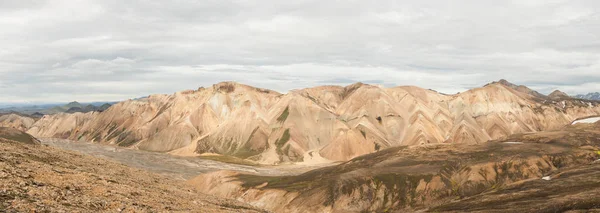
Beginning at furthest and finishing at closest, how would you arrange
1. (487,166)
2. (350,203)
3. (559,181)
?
1. (487,166)
2. (350,203)
3. (559,181)

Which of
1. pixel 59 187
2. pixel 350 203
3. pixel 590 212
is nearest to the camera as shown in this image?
pixel 59 187

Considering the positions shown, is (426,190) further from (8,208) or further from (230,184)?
(8,208)

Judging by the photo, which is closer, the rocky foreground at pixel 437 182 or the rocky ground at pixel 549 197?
the rocky ground at pixel 549 197

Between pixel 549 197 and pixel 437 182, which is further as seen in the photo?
pixel 437 182

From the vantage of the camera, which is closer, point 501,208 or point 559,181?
point 501,208

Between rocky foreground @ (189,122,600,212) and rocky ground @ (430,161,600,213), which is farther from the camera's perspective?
rocky foreground @ (189,122,600,212)

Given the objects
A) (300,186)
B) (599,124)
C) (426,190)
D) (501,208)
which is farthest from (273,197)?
(599,124)

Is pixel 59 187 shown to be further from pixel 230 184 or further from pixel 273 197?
pixel 230 184

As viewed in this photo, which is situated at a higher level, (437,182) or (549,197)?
(549,197)

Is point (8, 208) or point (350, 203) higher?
point (8, 208)

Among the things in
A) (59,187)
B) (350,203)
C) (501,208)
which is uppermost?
(59,187)
